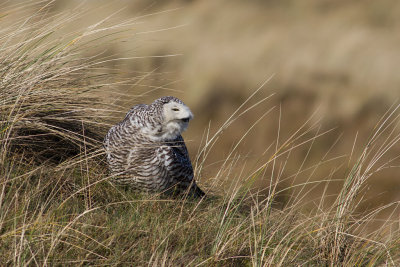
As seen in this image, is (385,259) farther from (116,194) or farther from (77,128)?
(77,128)

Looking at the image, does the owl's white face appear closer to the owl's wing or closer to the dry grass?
the owl's wing

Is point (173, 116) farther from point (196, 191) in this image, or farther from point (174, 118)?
point (196, 191)

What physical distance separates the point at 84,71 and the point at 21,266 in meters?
1.94

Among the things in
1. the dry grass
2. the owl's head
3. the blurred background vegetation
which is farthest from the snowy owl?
the blurred background vegetation

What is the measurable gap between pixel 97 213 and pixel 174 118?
33.8 inches

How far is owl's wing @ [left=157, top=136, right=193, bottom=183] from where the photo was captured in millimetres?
3479

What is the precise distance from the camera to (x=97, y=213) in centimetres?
276

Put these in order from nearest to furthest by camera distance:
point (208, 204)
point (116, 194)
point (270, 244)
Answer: point (270, 244)
point (116, 194)
point (208, 204)

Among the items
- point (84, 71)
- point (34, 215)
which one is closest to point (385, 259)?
point (34, 215)

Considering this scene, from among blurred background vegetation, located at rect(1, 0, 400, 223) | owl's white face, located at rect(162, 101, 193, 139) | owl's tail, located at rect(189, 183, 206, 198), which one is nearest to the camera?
owl's white face, located at rect(162, 101, 193, 139)

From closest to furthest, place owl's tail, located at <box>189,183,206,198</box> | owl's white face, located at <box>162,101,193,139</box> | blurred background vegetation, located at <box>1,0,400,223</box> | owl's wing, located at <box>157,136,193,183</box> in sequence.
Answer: owl's white face, located at <box>162,101,193,139</box>, owl's wing, located at <box>157,136,193,183</box>, owl's tail, located at <box>189,183,206,198</box>, blurred background vegetation, located at <box>1,0,400,223</box>

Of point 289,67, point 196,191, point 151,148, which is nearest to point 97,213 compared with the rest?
point 151,148

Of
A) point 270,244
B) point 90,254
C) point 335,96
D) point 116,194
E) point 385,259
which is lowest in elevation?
point 335,96

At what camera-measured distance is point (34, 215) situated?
258cm
